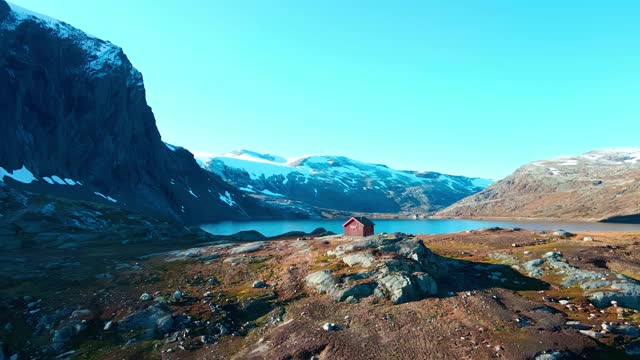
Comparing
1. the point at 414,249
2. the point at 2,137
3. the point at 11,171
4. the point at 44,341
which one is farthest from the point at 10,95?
the point at 414,249

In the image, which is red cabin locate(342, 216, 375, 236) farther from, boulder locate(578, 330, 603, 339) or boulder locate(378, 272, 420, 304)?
boulder locate(578, 330, 603, 339)

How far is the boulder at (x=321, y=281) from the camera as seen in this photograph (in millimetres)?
46084

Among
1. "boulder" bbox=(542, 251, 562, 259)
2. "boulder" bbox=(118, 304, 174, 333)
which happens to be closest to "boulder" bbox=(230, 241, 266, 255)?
"boulder" bbox=(118, 304, 174, 333)

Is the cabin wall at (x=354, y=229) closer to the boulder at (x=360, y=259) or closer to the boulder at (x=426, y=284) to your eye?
the boulder at (x=360, y=259)

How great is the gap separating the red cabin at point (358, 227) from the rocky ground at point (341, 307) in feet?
45.4

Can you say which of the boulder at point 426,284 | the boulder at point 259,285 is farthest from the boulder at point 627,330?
the boulder at point 259,285

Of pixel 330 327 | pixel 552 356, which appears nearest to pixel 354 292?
pixel 330 327

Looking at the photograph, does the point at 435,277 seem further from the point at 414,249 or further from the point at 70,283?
the point at 70,283

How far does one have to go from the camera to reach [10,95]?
631 feet

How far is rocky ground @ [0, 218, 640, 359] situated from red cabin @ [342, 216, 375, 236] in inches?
544

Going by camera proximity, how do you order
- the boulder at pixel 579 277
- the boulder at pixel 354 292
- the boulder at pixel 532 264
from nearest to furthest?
1. the boulder at pixel 354 292
2. the boulder at pixel 579 277
3. the boulder at pixel 532 264

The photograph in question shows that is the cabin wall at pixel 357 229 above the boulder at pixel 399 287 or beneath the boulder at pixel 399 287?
above

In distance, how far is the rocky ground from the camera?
115 ft

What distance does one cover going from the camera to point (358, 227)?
251 feet
